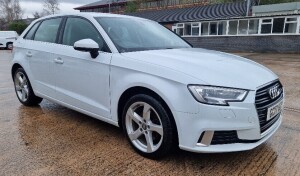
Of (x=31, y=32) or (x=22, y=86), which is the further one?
(x=22, y=86)

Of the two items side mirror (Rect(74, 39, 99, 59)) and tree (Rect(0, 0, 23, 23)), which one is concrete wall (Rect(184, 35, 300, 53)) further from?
tree (Rect(0, 0, 23, 23))

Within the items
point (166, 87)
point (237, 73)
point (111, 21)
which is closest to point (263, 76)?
point (237, 73)

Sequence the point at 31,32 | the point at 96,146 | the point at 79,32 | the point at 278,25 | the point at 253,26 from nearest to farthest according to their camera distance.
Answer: the point at 96,146
the point at 79,32
the point at 31,32
the point at 278,25
the point at 253,26

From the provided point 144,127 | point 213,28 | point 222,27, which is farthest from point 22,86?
point 213,28

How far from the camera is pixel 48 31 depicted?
4.60 m

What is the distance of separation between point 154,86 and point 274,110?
4.37 feet

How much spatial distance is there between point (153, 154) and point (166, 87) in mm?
790

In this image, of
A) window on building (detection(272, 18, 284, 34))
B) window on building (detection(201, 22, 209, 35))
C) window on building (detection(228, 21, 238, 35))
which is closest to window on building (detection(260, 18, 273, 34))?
window on building (detection(272, 18, 284, 34))

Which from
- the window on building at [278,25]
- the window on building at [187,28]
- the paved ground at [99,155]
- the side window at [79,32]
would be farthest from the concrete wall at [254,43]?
the side window at [79,32]

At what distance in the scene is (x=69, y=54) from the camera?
153 inches

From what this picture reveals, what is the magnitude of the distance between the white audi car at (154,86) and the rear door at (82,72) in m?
0.01

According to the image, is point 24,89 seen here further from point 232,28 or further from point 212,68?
point 232,28

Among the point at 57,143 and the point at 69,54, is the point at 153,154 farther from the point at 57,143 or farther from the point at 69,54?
the point at 69,54

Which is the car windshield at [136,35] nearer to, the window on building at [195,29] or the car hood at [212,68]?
the car hood at [212,68]
